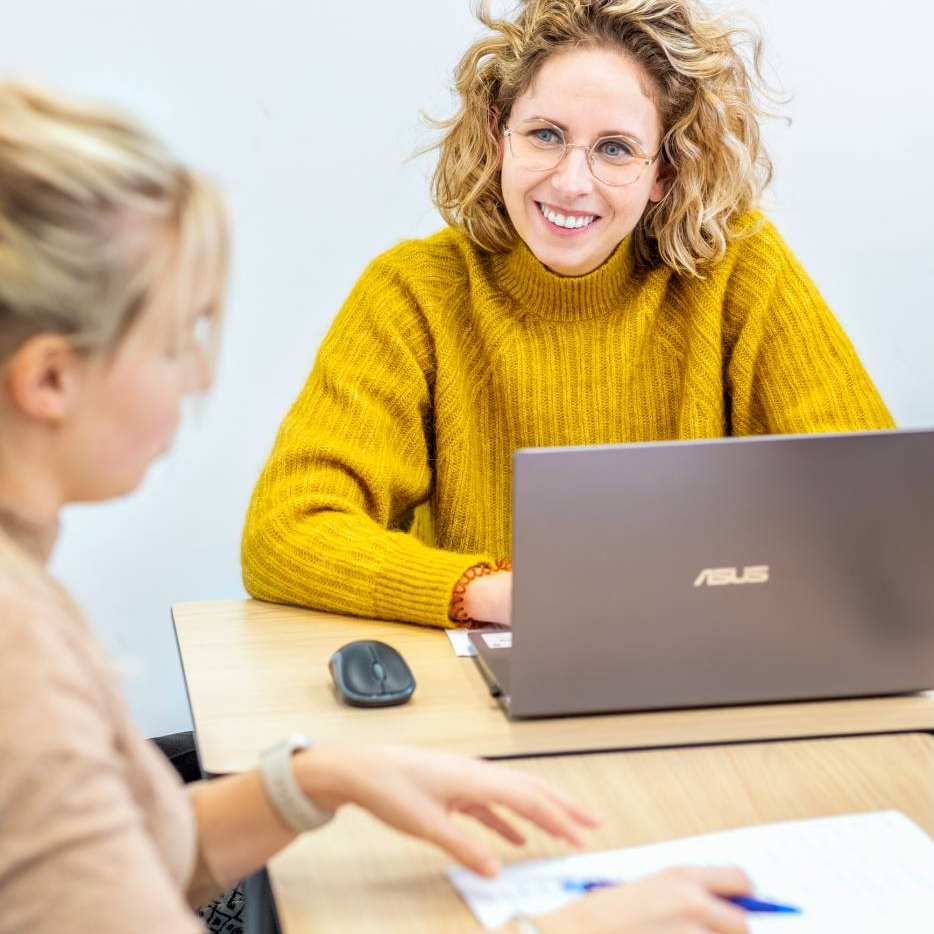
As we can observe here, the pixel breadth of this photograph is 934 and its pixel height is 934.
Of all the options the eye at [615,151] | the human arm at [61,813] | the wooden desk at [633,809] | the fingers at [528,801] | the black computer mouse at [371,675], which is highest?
the eye at [615,151]

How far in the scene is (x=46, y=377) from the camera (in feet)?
2.58

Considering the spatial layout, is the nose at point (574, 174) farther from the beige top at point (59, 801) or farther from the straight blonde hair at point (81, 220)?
the beige top at point (59, 801)

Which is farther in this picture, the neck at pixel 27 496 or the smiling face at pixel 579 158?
the smiling face at pixel 579 158

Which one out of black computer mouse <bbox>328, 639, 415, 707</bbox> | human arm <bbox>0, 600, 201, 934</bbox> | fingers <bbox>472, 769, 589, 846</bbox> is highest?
human arm <bbox>0, 600, 201, 934</bbox>

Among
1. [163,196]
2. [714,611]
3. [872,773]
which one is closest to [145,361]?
[163,196]

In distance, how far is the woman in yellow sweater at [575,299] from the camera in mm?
1735

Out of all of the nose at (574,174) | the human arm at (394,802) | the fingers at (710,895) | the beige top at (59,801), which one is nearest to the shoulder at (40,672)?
the beige top at (59,801)

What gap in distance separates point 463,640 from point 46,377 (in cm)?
74

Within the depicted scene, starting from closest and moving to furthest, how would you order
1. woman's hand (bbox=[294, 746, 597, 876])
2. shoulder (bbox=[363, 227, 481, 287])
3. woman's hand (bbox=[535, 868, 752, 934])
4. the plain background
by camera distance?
woman's hand (bbox=[535, 868, 752, 934])
woman's hand (bbox=[294, 746, 597, 876])
shoulder (bbox=[363, 227, 481, 287])
the plain background

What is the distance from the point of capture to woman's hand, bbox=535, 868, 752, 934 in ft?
2.88

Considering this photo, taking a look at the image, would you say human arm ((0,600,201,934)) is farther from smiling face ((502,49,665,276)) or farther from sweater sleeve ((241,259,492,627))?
smiling face ((502,49,665,276))

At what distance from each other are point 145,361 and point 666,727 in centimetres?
63

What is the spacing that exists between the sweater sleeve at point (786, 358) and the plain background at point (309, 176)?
0.76 metres

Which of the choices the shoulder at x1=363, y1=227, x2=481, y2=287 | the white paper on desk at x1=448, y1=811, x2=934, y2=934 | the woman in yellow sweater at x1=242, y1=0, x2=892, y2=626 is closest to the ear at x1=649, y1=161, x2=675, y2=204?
the woman in yellow sweater at x1=242, y1=0, x2=892, y2=626
